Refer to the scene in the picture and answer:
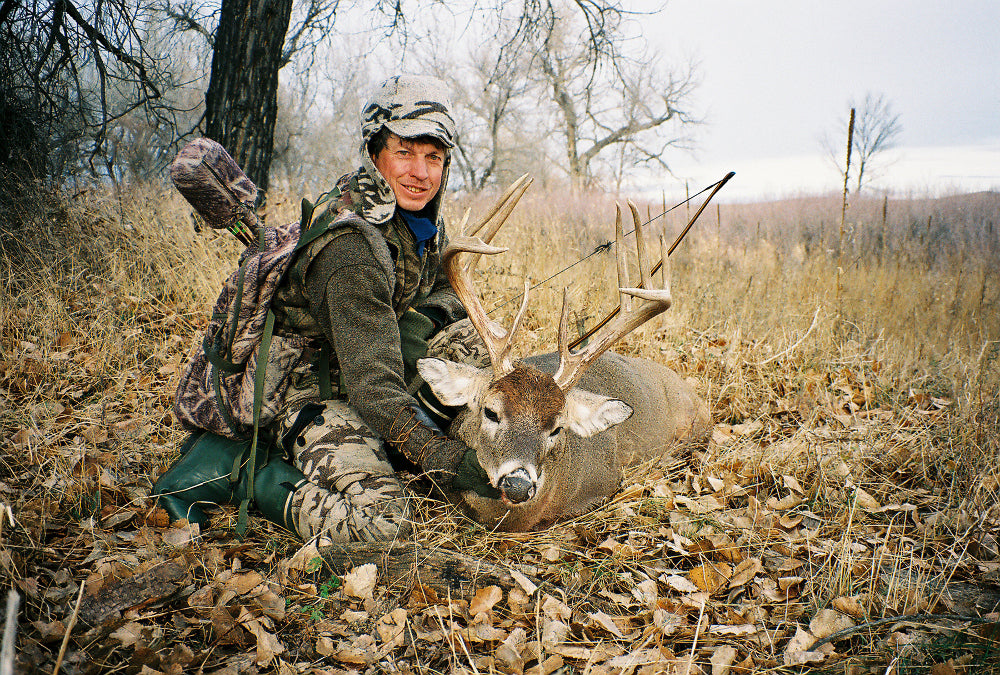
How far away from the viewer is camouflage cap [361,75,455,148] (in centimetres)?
320

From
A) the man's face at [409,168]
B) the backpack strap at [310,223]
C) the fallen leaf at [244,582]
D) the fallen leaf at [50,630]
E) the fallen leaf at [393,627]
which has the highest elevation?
the man's face at [409,168]

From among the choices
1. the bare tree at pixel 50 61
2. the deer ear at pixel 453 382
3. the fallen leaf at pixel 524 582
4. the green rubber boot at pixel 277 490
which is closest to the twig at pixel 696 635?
the fallen leaf at pixel 524 582

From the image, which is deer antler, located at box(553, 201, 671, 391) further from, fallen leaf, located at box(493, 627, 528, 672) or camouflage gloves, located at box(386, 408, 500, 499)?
fallen leaf, located at box(493, 627, 528, 672)

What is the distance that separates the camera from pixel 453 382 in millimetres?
3236

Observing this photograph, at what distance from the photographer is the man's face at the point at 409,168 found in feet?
10.7

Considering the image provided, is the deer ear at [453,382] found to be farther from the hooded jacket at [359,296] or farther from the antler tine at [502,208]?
the antler tine at [502,208]

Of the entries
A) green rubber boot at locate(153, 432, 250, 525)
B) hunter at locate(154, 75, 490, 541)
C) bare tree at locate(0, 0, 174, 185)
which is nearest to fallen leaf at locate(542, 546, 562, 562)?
hunter at locate(154, 75, 490, 541)

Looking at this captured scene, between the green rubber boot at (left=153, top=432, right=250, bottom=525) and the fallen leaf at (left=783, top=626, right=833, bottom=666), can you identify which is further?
the green rubber boot at (left=153, top=432, right=250, bottom=525)

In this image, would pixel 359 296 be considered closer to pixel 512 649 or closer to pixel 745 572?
pixel 512 649

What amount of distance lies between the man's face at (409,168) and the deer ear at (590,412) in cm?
130

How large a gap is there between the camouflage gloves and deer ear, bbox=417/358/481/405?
0.81ft

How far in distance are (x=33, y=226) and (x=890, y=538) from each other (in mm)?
7319

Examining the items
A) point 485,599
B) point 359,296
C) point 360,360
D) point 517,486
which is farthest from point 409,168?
point 485,599

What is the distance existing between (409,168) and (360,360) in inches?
41.4
